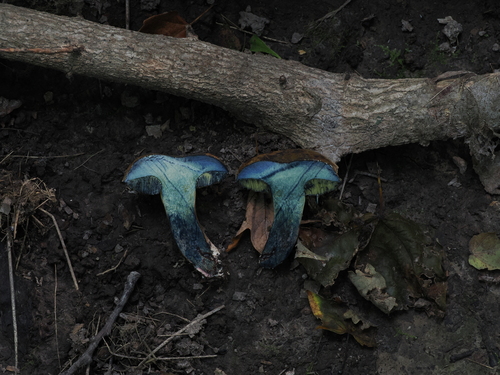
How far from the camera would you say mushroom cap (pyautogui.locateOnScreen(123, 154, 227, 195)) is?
3111mm

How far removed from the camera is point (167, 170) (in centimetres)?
313

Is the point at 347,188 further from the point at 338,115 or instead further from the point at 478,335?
the point at 478,335

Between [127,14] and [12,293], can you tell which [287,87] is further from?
[12,293]

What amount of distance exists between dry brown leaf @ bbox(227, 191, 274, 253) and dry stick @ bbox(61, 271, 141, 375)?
64 centimetres

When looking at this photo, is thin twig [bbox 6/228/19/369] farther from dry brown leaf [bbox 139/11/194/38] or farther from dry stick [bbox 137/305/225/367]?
dry brown leaf [bbox 139/11/194/38]

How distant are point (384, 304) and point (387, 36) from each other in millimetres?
1809

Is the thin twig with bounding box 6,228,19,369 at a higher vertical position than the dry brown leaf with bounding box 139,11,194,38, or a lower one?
lower

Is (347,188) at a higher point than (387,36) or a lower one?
lower

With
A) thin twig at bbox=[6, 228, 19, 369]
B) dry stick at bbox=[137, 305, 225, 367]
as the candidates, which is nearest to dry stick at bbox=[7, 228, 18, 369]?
thin twig at bbox=[6, 228, 19, 369]

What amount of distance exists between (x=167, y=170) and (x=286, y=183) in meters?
0.74

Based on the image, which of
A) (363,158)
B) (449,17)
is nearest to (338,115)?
(363,158)

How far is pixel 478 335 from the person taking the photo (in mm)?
3168

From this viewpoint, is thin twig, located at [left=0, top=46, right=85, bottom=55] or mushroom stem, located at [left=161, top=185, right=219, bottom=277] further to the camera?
mushroom stem, located at [left=161, top=185, right=219, bottom=277]

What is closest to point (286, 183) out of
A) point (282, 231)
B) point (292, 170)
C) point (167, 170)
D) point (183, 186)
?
point (292, 170)
